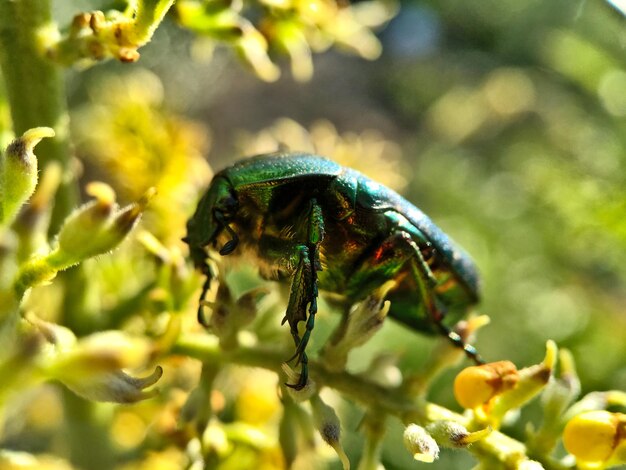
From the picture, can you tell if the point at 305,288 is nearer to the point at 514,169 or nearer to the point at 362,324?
the point at 362,324

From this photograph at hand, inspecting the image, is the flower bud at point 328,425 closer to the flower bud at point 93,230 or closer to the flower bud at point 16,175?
the flower bud at point 93,230

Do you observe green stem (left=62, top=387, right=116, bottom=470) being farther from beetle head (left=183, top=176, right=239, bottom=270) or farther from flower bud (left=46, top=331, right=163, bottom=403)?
flower bud (left=46, top=331, right=163, bottom=403)

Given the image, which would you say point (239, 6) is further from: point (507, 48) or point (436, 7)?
point (436, 7)

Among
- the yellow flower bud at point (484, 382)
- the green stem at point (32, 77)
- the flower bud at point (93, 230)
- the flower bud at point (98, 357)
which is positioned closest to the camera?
the flower bud at point (98, 357)

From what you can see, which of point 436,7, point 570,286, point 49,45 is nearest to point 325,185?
point 49,45

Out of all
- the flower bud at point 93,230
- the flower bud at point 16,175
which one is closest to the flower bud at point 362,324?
the flower bud at point 93,230
